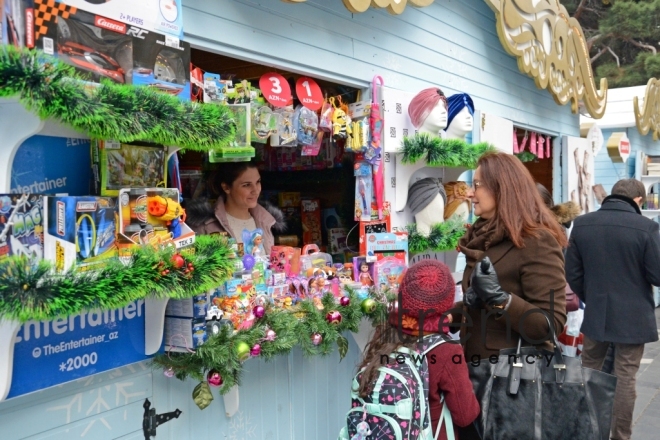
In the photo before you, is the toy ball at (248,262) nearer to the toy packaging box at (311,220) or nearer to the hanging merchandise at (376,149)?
the hanging merchandise at (376,149)

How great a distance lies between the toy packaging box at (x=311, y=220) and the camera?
4227mm

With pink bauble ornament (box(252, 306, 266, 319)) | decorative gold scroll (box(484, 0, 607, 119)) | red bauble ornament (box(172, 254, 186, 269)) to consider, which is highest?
decorative gold scroll (box(484, 0, 607, 119))

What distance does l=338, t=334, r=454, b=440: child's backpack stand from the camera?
6.22 feet

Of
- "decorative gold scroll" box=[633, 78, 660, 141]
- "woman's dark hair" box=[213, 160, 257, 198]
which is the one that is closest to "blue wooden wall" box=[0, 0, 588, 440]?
"woman's dark hair" box=[213, 160, 257, 198]

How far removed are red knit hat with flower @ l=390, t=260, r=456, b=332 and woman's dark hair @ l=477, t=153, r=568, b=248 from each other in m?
0.41

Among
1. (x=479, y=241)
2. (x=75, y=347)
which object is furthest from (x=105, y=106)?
(x=479, y=241)

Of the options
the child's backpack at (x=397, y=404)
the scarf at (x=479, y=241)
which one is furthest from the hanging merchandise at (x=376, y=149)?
the child's backpack at (x=397, y=404)

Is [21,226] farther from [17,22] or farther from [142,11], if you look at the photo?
[142,11]

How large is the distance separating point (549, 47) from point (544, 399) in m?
4.52

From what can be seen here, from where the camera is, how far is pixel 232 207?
320 cm

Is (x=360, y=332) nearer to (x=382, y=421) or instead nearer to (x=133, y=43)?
(x=382, y=421)

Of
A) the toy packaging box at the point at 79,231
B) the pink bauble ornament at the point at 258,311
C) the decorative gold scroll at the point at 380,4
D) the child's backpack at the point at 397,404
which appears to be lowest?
the child's backpack at the point at 397,404

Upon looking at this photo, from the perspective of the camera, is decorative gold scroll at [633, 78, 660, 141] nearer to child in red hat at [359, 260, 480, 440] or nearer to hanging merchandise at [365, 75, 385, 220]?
hanging merchandise at [365, 75, 385, 220]

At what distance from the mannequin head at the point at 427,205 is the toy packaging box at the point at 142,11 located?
1939mm
